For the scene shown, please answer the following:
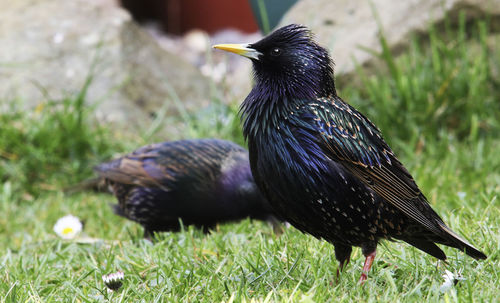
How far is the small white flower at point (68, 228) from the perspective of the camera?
4.18 m

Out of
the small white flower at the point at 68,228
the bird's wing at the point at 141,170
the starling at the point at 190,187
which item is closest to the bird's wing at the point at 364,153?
the starling at the point at 190,187

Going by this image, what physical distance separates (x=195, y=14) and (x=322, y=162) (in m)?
7.16

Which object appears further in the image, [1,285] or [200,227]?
[200,227]

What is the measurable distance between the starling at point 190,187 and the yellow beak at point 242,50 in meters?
1.34

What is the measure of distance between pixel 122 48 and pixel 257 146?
4.17 metres

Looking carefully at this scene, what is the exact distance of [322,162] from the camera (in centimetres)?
268

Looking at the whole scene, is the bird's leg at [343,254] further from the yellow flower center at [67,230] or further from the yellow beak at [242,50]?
the yellow flower center at [67,230]

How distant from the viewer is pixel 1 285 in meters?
3.01

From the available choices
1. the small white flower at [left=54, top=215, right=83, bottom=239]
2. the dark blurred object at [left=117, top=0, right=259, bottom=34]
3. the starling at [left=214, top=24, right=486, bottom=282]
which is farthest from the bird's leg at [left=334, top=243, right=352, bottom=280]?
the dark blurred object at [left=117, top=0, right=259, bottom=34]

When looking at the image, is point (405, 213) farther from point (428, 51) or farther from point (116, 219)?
point (428, 51)

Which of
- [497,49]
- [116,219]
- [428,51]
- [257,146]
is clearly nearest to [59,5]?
[116,219]

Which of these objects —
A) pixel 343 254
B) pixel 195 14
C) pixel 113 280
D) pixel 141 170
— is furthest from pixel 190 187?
pixel 195 14

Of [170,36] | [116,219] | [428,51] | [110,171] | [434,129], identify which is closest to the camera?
[110,171]

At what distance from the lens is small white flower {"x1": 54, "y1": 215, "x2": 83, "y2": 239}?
4176 mm
